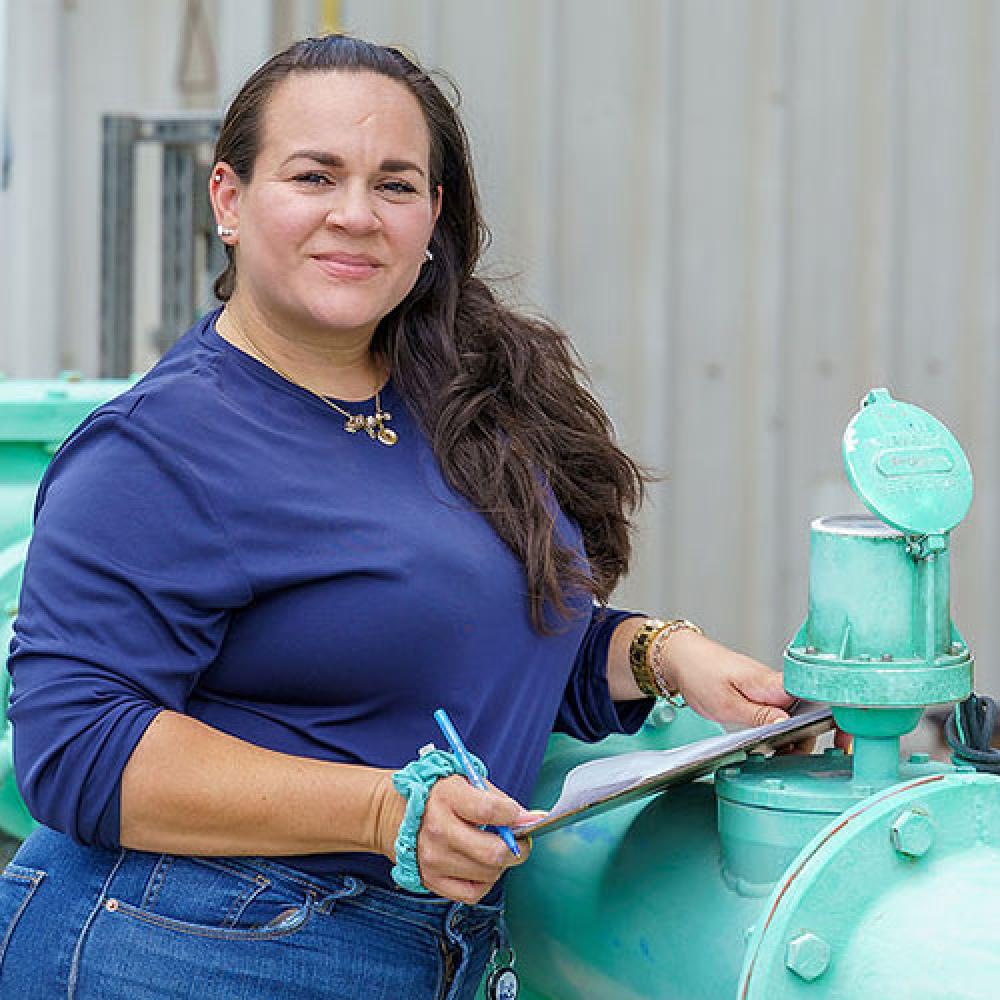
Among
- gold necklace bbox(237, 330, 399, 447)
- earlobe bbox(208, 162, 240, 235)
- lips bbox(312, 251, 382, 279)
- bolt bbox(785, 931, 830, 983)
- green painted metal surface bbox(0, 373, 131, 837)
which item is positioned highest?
earlobe bbox(208, 162, 240, 235)

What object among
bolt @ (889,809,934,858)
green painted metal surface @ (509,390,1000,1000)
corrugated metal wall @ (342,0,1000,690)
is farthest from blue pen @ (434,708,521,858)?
corrugated metal wall @ (342,0,1000,690)

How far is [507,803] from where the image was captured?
3.98 ft

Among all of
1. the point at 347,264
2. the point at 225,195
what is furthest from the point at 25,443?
the point at 347,264

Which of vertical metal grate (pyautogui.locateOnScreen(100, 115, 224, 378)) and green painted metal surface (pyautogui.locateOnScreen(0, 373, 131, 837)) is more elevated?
vertical metal grate (pyautogui.locateOnScreen(100, 115, 224, 378))

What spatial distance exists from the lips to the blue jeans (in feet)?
1.67

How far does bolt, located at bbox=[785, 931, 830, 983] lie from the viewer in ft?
3.53

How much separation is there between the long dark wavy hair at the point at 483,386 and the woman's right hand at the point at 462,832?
0.32m

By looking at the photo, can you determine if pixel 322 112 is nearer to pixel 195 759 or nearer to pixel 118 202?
pixel 195 759

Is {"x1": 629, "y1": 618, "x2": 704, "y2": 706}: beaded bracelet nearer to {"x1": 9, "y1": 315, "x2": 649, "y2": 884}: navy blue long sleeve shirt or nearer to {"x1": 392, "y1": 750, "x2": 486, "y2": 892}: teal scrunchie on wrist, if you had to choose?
{"x1": 9, "y1": 315, "x2": 649, "y2": 884}: navy blue long sleeve shirt

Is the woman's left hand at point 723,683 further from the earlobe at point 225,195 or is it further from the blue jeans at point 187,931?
the earlobe at point 225,195

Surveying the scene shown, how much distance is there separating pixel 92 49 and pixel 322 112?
2.05 metres

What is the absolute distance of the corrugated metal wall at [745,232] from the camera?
10.9ft

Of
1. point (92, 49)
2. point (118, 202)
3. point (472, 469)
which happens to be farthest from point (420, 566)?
point (92, 49)

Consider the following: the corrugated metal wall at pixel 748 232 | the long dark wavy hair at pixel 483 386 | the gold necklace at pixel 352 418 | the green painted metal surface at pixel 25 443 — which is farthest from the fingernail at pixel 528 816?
the corrugated metal wall at pixel 748 232
